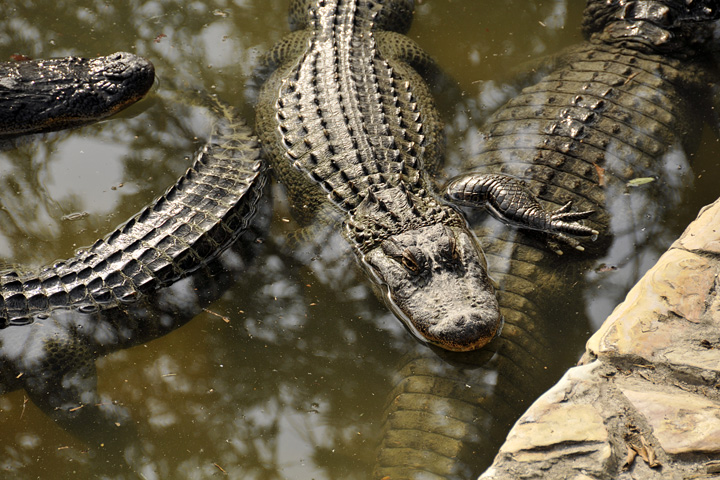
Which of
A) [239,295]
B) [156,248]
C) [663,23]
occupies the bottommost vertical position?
[239,295]

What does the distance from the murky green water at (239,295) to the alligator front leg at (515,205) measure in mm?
319

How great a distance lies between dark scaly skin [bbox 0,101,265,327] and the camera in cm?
326

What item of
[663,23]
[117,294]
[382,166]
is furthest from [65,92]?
[663,23]

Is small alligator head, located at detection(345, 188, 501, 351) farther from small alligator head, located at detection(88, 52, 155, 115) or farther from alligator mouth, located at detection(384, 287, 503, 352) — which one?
small alligator head, located at detection(88, 52, 155, 115)

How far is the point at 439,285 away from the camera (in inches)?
123

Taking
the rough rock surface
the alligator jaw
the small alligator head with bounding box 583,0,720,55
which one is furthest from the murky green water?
the rough rock surface

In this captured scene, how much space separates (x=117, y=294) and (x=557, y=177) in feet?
9.71

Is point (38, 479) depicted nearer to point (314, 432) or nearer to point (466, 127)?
point (314, 432)

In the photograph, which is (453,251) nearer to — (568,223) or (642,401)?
(568,223)

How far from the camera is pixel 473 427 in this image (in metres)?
2.71

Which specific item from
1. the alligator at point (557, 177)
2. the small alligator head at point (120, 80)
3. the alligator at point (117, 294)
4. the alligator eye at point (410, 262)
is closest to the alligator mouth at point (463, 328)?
the alligator at point (557, 177)

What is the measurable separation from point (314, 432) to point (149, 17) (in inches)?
177

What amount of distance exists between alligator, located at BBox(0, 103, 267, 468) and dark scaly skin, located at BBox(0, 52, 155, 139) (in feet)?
4.90

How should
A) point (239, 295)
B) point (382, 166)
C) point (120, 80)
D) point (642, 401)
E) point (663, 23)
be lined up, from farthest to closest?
point (120, 80)
point (663, 23)
point (382, 166)
point (239, 295)
point (642, 401)
